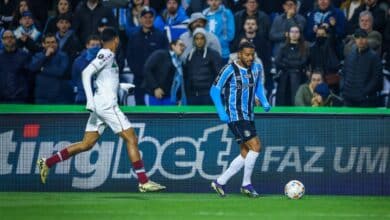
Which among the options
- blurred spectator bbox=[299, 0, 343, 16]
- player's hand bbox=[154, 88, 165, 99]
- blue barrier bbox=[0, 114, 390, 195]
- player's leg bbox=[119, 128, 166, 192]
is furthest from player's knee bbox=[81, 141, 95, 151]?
blurred spectator bbox=[299, 0, 343, 16]

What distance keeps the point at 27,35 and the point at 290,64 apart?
15.5 ft

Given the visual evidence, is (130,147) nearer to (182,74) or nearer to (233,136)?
(233,136)

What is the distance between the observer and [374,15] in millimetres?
18125

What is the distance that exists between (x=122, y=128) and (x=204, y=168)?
1.67 m

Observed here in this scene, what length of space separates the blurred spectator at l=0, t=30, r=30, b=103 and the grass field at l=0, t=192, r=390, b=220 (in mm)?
3586

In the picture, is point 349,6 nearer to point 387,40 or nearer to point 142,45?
point 387,40

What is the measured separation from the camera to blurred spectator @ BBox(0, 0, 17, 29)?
63.4 ft

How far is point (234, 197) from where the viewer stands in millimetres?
14172

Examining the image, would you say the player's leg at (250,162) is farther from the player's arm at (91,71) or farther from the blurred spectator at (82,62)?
the blurred spectator at (82,62)

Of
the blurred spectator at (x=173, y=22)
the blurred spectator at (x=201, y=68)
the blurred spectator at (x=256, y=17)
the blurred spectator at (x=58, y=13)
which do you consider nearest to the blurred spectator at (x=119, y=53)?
the blurred spectator at (x=58, y=13)

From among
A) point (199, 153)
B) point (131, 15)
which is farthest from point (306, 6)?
point (199, 153)

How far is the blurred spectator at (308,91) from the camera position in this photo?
17016mm

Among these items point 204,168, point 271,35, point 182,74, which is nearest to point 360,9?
point 271,35

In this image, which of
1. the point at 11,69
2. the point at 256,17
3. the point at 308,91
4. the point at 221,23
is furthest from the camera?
the point at 256,17
